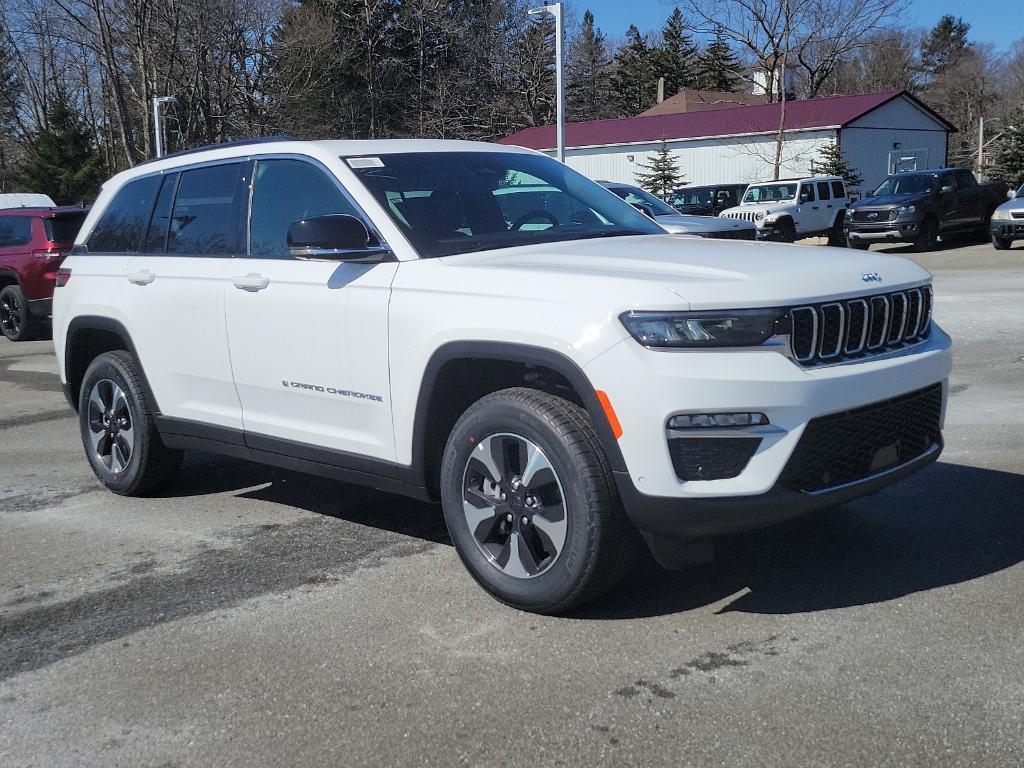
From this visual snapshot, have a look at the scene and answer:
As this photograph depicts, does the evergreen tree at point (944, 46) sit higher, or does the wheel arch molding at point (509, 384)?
the evergreen tree at point (944, 46)

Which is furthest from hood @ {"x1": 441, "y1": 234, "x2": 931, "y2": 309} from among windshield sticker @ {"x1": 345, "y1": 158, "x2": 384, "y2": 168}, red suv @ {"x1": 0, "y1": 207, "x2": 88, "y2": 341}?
red suv @ {"x1": 0, "y1": 207, "x2": 88, "y2": 341}

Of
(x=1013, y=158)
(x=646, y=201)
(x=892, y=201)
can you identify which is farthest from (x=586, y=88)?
(x=646, y=201)

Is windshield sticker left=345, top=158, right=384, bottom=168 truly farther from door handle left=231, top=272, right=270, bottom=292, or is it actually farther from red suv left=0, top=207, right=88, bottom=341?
red suv left=0, top=207, right=88, bottom=341

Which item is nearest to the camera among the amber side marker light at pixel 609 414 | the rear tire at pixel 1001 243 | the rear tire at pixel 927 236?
the amber side marker light at pixel 609 414

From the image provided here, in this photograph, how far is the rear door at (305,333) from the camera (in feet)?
15.0

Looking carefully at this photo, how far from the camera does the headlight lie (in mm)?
3654

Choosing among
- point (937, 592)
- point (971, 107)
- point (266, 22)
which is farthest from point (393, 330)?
point (971, 107)

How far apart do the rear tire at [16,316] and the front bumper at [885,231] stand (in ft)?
57.6

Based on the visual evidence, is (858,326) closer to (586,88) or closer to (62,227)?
(62,227)

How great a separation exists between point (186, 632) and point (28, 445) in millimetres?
4454

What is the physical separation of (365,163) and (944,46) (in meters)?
102

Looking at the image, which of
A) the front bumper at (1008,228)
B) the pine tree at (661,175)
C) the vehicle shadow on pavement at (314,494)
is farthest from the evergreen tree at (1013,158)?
the vehicle shadow on pavement at (314,494)

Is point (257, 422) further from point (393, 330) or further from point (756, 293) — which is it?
point (756, 293)

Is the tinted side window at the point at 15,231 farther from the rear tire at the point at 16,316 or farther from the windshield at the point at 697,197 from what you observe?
the windshield at the point at 697,197
